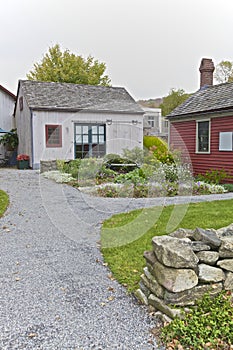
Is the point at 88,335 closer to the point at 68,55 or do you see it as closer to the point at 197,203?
the point at 197,203

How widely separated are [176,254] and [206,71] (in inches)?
486

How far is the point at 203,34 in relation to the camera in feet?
38.2

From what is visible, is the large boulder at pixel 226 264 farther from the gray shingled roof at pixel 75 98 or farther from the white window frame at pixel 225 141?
the gray shingled roof at pixel 75 98

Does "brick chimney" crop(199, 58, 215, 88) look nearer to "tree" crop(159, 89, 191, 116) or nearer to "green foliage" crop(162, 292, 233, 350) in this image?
"green foliage" crop(162, 292, 233, 350)

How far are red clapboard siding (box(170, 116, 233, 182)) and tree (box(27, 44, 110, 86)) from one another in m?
15.9

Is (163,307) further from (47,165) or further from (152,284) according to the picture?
(47,165)

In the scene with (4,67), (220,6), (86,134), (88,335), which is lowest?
(88,335)

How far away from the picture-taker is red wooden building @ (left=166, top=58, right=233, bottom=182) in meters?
9.98

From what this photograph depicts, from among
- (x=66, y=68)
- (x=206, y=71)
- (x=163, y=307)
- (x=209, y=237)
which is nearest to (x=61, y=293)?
(x=163, y=307)

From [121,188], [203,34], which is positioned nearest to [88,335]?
[121,188]

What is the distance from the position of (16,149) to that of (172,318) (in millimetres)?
16686

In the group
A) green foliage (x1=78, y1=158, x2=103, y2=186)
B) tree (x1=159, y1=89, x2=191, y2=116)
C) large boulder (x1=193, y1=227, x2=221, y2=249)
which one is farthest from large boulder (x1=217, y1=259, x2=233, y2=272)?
tree (x1=159, y1=89, x2=191, y2=116)

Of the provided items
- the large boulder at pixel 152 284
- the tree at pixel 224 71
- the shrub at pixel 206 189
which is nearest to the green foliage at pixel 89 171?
the shrub at pixel 206 189

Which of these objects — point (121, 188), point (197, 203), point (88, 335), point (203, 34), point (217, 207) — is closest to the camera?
point (88, 335)
